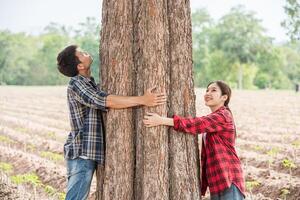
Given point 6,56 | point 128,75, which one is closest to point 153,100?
point 128,75

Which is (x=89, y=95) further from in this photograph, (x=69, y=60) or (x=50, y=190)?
(x=50, y=190)

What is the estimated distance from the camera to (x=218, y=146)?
472 centimetres

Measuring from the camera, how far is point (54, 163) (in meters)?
11.1

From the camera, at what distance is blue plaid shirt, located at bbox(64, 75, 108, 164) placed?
474 centimetres

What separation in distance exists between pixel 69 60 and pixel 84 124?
616 mm

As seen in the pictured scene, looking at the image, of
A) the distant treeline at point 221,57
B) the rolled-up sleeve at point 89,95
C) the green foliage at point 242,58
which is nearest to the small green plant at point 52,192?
the rolled-up sleeve at point 89,95

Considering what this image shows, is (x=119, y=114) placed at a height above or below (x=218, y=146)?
above

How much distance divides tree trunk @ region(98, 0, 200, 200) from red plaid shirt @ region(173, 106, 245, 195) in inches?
5.9

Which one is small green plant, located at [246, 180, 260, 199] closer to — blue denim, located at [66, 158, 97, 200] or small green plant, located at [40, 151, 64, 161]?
blue denim, located at [66, 158, 97, 200]

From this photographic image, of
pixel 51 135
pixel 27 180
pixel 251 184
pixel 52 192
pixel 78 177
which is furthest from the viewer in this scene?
pixel 51 135

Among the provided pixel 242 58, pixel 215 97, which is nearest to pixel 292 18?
pixel 215 97

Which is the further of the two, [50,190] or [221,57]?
[221,57]

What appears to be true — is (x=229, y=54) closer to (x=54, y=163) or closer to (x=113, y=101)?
(x=54, y=163)

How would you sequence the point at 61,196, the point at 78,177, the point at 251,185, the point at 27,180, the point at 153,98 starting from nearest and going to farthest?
the point at 153,98 → the point at 78,177 → the point at 251,185 → the point at 61,196 → the point at 27,180
